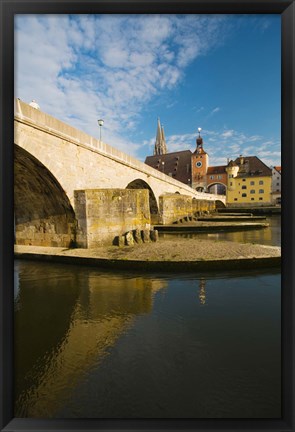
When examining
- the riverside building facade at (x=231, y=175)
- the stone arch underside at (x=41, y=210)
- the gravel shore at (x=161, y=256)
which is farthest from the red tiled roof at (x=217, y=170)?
the stone arch underside at (x=41, y=210)

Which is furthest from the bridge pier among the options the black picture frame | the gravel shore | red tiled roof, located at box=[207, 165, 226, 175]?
red tiled roof, located at box=[207, 165, 226, 175]

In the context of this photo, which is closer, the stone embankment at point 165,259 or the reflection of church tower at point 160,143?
the stone embankment at point 165,259

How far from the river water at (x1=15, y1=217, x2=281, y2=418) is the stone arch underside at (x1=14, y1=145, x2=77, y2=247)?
138 inches

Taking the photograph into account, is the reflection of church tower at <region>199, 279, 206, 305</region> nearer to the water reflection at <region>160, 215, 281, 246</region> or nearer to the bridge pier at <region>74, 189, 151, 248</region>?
the bridge pier at <region>74, 189, 151, 248</region>

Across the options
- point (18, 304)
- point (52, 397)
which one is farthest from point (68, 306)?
point (52, 397)

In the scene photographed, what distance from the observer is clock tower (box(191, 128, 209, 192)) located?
191 ft

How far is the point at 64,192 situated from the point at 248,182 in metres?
52.5

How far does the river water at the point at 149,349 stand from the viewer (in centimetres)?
214

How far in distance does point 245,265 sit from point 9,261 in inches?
237

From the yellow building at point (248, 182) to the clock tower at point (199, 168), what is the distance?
5.81 m

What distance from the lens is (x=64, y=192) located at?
27.1ft

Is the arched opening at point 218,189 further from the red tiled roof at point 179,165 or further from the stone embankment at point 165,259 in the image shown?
the stone embankment at point 165,259

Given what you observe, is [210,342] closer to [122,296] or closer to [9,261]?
[122,296]

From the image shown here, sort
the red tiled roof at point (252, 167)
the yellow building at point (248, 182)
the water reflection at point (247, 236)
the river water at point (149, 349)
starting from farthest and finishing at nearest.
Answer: the red tiled roof at point (252, 167), the yellow building at point (248, 182), the water reflection at point (247, 236), the river water at point (149, 349)
